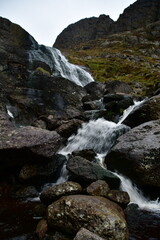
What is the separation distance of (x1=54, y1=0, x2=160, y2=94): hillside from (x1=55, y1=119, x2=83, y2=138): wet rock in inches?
888

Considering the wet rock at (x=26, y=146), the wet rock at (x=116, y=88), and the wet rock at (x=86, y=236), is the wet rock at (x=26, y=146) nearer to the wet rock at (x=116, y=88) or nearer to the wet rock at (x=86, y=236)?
the wet rock at (x=86, y=236)

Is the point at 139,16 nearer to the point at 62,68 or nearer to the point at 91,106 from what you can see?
the point at 62,68

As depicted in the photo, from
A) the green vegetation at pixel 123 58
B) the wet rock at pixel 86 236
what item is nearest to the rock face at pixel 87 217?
the wet rock at pixel 86 236

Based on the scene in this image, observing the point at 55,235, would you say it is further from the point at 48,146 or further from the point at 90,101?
the point at 90,101

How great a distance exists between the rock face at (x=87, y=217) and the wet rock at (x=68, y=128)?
428 inches

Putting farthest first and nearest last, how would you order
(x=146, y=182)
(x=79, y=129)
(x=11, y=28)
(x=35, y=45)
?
(x=35, y=45), (x=11, y=28), (x=79, y=129), (x=146, y=182)

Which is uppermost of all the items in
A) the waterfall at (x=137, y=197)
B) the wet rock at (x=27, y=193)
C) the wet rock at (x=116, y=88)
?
the wet rock at (x=116, y=88)

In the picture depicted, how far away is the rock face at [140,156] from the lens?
10523 millimetres

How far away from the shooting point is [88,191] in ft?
29.0

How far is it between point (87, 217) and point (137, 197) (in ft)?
15.7

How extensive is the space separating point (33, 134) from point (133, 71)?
56.0 meters

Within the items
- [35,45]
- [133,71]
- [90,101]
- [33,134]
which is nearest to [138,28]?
[133,71]

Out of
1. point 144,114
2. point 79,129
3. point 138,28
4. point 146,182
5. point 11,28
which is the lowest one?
point 79,129

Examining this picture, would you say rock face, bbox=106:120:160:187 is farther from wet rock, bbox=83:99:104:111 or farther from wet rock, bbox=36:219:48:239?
wet rock, bbox=83:99:104:111
